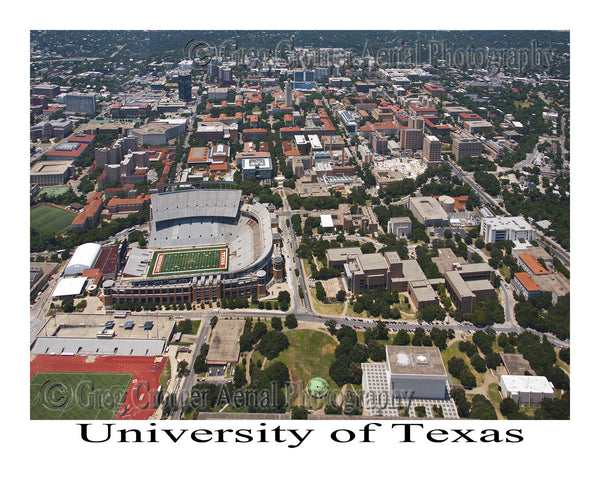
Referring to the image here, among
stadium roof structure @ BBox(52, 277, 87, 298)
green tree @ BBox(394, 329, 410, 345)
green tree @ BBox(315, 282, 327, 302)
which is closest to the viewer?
green tree @ BBox(394, 329, 410, 345)

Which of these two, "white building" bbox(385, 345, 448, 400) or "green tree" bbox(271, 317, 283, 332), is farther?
"green tree" bbox(271, 317, 283, 332)

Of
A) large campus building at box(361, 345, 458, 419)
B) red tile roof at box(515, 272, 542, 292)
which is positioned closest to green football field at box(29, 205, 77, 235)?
large campus building at box(361, 345, 458, 419)

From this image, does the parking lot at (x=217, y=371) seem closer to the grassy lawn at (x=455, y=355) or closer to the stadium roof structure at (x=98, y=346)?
the stadium roof structure at (x=98, y=346)

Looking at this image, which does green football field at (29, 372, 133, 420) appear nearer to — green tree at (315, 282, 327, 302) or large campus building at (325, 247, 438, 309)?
green tree at (315, 282, 327, 302)

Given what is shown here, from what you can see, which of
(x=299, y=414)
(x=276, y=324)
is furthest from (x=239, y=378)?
(x=276, y=324)

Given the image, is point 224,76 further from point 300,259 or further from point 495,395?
point 495,395

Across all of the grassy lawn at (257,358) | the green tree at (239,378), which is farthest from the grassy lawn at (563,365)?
the green tree at (239,378)

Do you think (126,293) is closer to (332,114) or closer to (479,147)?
(479,147)
